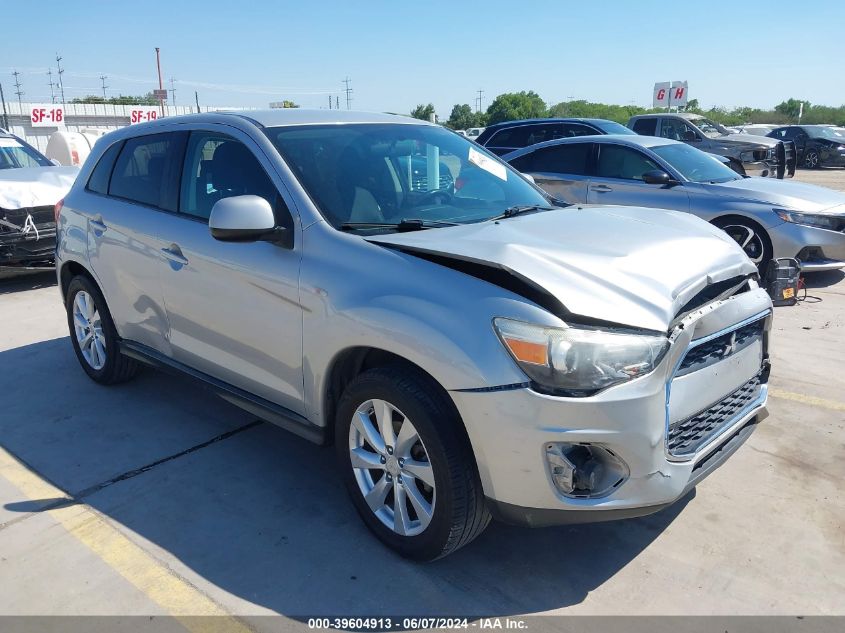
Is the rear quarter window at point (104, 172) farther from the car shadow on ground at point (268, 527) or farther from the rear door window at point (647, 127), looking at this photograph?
the rear door window at point (647, 127)

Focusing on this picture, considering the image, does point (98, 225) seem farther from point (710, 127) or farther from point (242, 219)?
point (710, 127)

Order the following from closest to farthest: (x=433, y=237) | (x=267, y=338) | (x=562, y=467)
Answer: (x=562, y=467) < (x=433, y=237) < (x=267, y=338)

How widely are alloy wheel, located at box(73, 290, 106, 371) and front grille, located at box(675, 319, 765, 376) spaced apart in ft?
12.7

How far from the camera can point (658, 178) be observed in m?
7.79

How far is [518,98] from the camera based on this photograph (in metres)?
66.7

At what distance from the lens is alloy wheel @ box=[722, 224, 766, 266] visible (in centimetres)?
741

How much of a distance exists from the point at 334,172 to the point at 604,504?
2.02 m

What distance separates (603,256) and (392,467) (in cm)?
122

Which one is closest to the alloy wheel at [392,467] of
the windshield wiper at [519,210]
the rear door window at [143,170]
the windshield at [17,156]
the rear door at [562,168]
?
the windshield wiper at [519,210]

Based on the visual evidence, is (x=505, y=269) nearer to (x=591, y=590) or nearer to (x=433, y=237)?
(x=433, y=237)

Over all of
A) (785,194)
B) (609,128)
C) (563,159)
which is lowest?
(785,194)

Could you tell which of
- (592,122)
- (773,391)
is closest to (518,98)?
(592,122)

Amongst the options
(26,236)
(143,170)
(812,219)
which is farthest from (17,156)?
(812,219)

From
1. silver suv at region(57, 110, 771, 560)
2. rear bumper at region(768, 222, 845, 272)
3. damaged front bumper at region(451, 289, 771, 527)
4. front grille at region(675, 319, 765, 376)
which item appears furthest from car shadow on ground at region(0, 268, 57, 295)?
rear bumper at region(768, 222, 845, 272)
